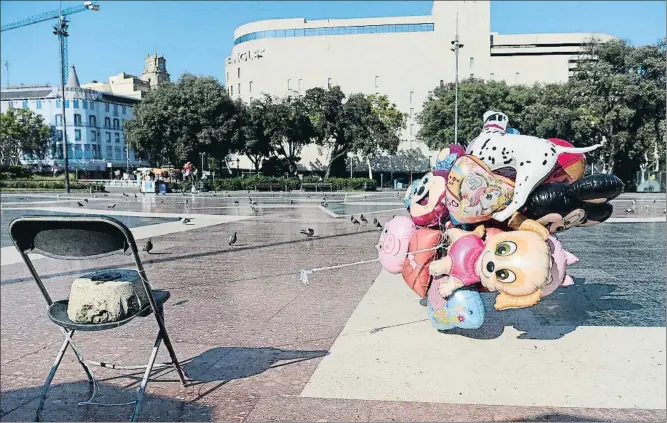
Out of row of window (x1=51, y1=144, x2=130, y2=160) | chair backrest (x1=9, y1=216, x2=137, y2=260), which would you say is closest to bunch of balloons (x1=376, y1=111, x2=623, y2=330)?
chair backrest (x1=9, y1=216, x2=137, y2=260)

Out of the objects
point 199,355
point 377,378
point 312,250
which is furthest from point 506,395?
point 312,250

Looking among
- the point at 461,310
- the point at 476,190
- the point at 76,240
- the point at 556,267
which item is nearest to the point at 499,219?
the point at 476,190

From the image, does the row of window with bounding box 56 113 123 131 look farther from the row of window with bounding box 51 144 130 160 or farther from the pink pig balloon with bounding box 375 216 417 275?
the pink pig balloon with bounding box 375 216 417 275

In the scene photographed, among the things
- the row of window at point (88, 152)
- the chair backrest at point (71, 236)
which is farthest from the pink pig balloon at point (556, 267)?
the row of window at point (88, 152)

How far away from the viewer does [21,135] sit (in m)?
72.6

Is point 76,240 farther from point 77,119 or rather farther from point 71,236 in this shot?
point 77,119

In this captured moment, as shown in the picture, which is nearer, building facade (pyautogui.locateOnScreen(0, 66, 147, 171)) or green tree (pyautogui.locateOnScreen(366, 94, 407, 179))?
green tree (pyautogui.locateOnScreen(366, 94, 407, 179))

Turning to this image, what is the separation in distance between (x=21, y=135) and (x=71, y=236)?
78.0 meters

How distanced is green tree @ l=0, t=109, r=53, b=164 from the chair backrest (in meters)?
73.9

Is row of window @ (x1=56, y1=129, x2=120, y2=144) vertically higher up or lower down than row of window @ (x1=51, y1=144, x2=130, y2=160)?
higher up

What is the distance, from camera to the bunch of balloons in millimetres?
5281

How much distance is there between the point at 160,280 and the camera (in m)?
9.42

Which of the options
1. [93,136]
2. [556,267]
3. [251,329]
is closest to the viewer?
[556,267]

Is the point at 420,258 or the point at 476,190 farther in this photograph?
the point at 420,258
